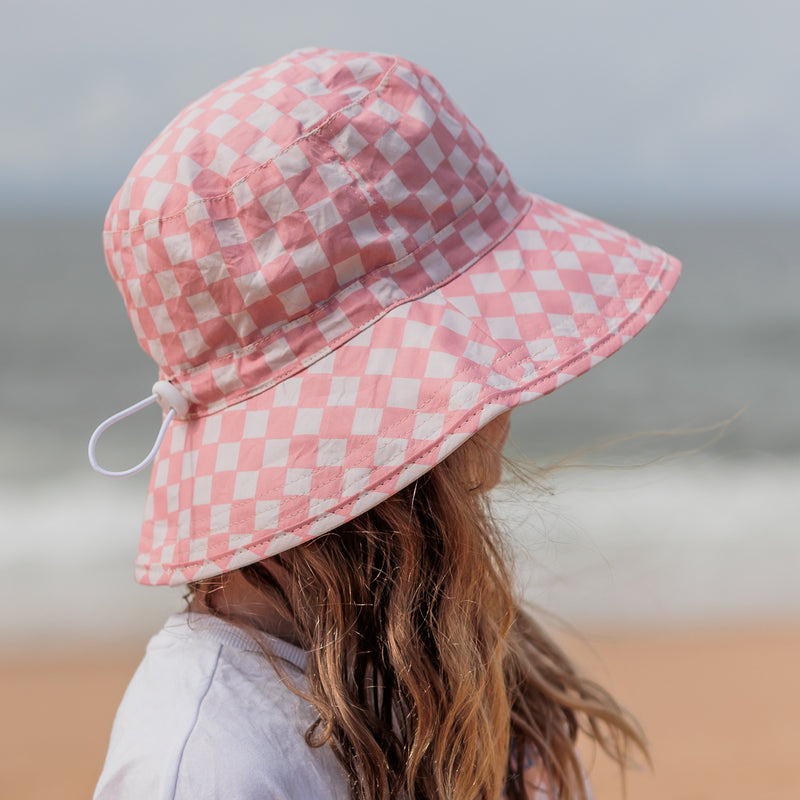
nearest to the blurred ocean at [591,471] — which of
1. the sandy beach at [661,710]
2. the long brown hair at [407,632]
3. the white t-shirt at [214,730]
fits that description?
the long brown hair at [407,632]

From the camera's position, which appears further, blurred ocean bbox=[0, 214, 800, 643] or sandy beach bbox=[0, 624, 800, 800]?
blurred ocean bbox=[0, 214, 800, 643]

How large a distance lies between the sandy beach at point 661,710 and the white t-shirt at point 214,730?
2.08 m

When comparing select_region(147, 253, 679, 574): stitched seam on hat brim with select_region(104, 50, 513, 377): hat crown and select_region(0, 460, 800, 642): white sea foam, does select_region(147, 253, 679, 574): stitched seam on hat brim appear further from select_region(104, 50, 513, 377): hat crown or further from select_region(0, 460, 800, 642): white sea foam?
select_region(0, 460, 800, 642): white sea foam

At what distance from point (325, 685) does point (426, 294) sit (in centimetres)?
44

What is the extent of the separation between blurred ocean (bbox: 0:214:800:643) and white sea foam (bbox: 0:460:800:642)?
13 millimetres

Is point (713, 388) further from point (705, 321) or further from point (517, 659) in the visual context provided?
point (517, 659)

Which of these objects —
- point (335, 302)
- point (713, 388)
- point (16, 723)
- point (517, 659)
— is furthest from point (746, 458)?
point (335, 302)

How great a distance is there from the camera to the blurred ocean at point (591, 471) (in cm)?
422

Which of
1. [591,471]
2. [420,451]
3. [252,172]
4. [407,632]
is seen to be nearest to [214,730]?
[407,632]

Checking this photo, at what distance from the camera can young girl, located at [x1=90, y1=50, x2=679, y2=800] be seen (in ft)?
2.77

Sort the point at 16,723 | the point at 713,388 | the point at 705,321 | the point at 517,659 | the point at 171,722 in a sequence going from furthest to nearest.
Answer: the point at 705,321 → the point at 713,388 → the point at 16,723 → the point at 517,659 → the point at 171,722

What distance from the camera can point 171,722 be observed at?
80cm

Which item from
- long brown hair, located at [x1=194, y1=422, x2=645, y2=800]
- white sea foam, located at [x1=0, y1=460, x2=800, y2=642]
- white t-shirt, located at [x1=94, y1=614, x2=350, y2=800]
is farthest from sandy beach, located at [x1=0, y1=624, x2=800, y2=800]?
white t-shirt, located at [x1=94, y1=614, x2=350, y2=800]

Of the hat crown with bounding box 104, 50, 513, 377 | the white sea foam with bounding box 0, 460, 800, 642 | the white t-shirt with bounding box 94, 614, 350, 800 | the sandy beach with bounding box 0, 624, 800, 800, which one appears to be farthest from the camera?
the white sea foam with bounding box 0, 460, 800, 642
